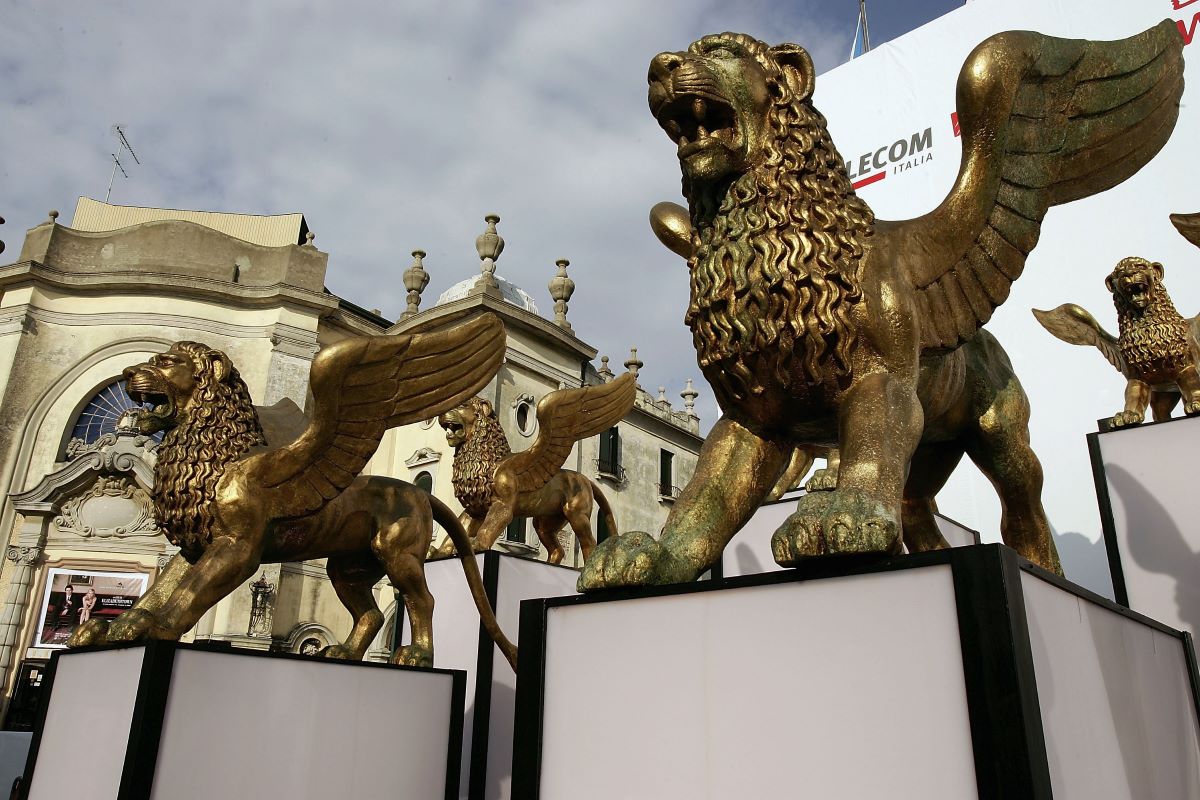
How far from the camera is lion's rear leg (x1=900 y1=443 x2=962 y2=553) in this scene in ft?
8.57

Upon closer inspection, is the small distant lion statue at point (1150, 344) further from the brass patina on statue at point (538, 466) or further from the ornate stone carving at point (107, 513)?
the ornate stone carving at point (107, 513)

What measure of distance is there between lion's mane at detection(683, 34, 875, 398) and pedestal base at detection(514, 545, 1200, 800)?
493mm

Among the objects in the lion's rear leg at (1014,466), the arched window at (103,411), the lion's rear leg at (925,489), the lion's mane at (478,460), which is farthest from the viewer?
the arched window at (103,411)

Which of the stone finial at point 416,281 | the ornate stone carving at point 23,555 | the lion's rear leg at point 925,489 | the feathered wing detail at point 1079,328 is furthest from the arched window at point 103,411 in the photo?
the lion's rear leg at point 925,489

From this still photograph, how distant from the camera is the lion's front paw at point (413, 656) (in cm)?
391

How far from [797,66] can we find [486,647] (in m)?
3.22

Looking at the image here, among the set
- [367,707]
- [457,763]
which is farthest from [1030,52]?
[457,763]

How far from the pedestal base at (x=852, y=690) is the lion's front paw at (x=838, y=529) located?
4 centimetres

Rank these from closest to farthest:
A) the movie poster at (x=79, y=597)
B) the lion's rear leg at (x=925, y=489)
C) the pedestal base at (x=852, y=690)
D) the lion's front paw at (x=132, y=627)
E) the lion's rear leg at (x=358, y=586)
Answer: the pedestal base at (x=852, y=690) < the lion's rear leg at (x=925, y=489) < the lion's front paw at (x=132, y=627) < the lion's rear leg at (x=358, y=586) < the movie poster at (x=79, y=597)

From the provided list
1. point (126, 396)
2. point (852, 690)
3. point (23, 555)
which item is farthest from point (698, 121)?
point (23, 555)

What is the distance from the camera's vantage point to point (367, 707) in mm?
3342

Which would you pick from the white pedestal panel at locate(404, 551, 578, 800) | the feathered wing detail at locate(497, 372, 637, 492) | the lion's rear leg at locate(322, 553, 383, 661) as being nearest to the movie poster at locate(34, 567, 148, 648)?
the feathered wing detail at locate(497, 372, 637, 492)

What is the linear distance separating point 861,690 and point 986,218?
1.16m

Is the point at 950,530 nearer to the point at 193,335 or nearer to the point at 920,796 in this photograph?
the point at 920,796
